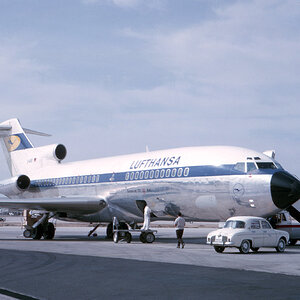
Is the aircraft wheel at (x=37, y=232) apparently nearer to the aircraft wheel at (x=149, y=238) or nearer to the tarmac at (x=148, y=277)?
the aircraft wheel at (x=149, y=238)

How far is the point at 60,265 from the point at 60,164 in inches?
818

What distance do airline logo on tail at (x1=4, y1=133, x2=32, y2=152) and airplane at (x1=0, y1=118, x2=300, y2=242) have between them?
1.00m

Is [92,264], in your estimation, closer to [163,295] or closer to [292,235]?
[163,295]

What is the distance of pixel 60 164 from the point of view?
113 ft

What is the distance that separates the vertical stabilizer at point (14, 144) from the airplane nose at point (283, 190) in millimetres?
21546

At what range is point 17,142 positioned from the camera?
3784 centimetres

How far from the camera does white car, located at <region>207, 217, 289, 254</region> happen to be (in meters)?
18.2

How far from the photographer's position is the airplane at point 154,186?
69.6 feet

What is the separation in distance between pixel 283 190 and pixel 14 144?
23.3 meters

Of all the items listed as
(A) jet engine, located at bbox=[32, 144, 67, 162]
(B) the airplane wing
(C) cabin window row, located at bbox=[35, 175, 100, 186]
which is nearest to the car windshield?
(B) the airplane wing

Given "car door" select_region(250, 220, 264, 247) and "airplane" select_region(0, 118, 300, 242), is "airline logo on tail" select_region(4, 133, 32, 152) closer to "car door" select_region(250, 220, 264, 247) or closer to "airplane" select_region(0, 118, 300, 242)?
"airplane" select_region(0, 118, 300, 242)

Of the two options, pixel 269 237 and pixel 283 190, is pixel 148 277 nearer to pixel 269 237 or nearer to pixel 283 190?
pixel 269 237

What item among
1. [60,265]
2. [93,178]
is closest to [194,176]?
[93,178]

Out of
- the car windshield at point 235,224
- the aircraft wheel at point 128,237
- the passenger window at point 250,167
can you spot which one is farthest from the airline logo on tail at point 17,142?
the car windshield at point 235,224
